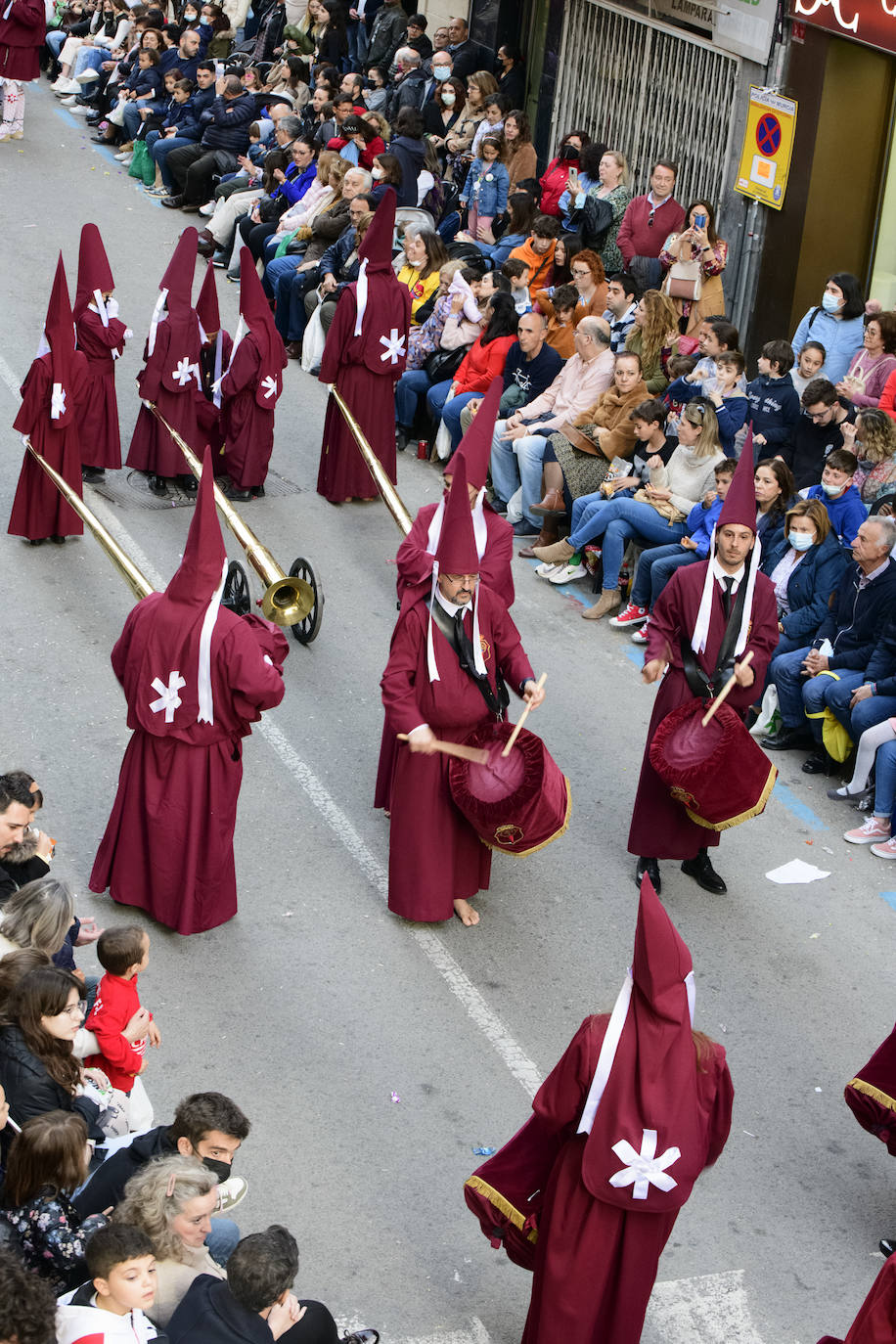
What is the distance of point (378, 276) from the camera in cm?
1202

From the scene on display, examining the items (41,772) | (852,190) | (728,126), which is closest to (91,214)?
(728,126)

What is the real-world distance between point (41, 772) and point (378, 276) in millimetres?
4899

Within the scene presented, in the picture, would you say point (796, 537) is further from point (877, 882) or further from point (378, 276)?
point (378, 276)

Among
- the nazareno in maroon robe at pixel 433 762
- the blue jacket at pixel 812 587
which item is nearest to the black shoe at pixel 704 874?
the nazareno in maroon robe at pixel 433 762

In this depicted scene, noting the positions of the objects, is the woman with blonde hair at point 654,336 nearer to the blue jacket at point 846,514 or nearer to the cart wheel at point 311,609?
the blue jacket at point 846,514

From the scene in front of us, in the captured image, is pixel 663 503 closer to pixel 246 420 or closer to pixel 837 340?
pixel 837 340

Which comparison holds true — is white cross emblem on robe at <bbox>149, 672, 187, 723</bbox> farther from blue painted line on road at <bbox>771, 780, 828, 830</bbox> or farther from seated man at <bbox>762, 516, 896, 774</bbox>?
seated man at <bbox>762, 516, 896, 774</bbox>

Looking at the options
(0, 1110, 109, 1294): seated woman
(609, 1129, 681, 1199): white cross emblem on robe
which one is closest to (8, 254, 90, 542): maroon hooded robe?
(0, 1110, 109, 1294): seated woman

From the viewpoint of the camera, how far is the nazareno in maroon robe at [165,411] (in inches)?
472

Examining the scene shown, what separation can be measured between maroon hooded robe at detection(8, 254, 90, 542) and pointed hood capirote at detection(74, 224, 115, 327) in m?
0.47

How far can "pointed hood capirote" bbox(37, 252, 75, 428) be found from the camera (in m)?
10.8

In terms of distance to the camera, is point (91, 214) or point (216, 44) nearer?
point (91, 214)

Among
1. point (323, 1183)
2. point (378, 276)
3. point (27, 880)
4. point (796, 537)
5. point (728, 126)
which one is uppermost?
point (728, 126)

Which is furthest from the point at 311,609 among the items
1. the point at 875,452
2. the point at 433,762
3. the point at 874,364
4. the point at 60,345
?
the point at 874,364
